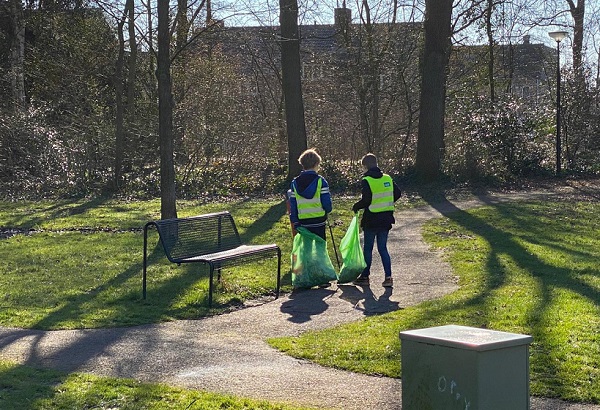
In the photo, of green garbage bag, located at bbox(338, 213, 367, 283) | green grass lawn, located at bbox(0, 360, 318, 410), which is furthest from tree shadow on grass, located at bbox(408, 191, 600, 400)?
green grass lawn, located at bbox(0, 360, 318, 410)

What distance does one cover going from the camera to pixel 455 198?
21.0m

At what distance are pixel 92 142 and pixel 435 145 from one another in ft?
31.9

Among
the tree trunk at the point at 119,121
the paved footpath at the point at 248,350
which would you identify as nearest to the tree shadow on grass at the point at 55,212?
the tree trunk at the point at 119,121

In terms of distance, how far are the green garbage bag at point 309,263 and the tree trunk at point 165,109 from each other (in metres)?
3.57

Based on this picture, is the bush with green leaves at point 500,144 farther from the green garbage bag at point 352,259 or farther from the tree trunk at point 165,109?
the green garbage bag at point 352,259

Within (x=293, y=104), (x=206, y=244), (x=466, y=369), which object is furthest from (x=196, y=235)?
(x=293, y=104)

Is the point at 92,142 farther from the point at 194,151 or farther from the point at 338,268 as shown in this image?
the point at 338,268

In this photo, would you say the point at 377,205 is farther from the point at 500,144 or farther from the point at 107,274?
the point at 500,144

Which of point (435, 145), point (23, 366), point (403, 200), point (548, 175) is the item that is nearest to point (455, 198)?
point (403, 200)

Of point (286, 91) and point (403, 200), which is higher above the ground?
point (286, 91)

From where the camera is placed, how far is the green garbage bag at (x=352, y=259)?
11.0m

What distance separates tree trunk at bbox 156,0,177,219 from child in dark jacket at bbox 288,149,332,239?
331cm

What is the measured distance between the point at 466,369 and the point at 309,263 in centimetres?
693

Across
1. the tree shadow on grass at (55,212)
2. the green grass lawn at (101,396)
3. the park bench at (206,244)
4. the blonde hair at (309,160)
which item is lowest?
the green grass lawn at (101,396)
